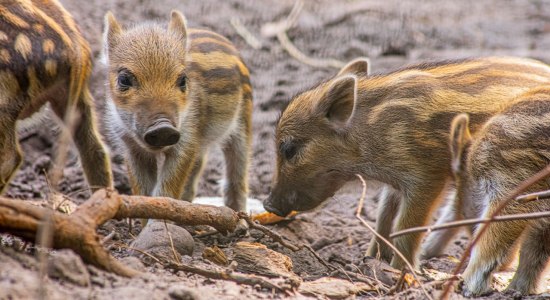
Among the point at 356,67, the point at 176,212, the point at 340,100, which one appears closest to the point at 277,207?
the point at 340,100

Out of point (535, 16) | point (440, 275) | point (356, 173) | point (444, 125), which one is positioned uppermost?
point (535, 16)

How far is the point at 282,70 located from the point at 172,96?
4350mm

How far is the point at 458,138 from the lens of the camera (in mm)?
4266

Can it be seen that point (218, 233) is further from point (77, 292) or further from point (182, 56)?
point (77, 292)

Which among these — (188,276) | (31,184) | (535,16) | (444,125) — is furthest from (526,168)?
(535,16)

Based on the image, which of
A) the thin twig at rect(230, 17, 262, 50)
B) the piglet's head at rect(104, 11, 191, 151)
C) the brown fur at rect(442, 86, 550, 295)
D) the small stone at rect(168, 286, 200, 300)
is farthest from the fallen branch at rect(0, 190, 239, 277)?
the thin twig at rect(230, 17, 262, 50)

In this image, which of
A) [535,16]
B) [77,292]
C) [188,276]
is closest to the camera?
[77,292]

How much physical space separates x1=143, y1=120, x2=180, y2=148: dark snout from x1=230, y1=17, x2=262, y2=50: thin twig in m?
5.07

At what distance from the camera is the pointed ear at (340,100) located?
474 centimetres

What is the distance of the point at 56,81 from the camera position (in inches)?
171

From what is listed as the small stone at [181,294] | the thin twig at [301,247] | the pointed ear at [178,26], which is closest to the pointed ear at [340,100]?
the thin twig at [301,247]

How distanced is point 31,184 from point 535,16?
7911 millimetres

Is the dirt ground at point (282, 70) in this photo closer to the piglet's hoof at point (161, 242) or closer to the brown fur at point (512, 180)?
the piglet's hoof at point (161, 242)

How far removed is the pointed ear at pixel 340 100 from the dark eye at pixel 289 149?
0.91ft
